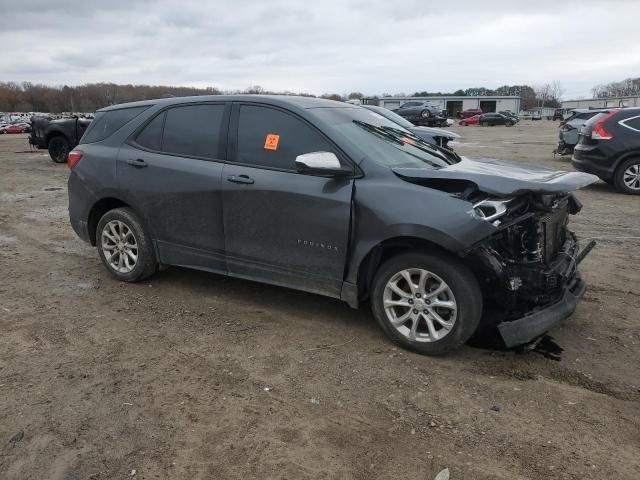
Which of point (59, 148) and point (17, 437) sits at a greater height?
point (59, 148)

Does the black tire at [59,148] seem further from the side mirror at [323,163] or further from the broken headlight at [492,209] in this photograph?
the broken headlight at [492,209]

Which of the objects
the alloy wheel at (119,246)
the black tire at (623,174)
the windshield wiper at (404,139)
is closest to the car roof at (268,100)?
the windshield wiper at (404,139)

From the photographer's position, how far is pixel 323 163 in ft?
12.3

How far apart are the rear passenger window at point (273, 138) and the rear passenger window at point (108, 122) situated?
4.22 feet

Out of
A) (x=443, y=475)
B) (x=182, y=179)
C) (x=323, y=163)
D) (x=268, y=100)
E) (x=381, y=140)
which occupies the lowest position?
(x=443, y=475)

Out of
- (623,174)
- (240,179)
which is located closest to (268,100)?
(240,179)

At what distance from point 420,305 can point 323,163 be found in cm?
120

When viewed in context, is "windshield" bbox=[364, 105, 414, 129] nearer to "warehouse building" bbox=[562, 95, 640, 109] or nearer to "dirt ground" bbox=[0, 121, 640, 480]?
"dirt ground" bbox=[0, 121, 640, 480]

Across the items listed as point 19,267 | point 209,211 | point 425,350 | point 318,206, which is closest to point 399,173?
point 318,206

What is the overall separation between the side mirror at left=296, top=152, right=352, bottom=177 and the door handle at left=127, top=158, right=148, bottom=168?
5.72 feet

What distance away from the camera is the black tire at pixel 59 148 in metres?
16.4

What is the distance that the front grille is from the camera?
3.68m

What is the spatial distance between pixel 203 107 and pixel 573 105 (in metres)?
119

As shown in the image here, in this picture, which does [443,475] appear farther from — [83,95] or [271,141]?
[83,95]
